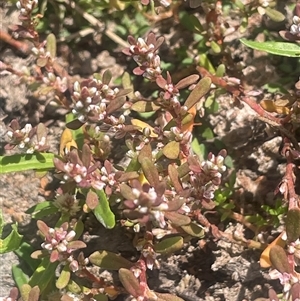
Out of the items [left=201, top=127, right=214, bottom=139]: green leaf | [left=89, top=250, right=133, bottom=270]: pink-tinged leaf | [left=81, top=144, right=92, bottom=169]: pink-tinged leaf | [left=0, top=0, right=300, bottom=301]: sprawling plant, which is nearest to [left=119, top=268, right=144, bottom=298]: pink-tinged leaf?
[left=0, top=0, right=300, bottom=301]: sprawling plant

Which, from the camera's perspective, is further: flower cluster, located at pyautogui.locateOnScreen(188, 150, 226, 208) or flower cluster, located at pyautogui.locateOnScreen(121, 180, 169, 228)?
flower cluster, located at pyautogui.locateOnScreen(188, 150, 226, 208)

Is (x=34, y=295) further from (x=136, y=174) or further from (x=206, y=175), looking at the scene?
(x=206, y=175)

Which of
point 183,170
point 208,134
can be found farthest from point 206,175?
point 208,134

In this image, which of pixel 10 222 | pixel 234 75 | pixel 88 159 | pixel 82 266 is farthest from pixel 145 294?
pixel 234 75

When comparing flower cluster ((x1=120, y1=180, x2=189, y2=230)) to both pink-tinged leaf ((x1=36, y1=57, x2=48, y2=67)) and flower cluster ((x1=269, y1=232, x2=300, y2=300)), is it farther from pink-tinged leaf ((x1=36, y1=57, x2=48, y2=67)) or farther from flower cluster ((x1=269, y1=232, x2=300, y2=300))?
pink-tinged leaf ((x1=36, y1=57, x2=48, y2=67))

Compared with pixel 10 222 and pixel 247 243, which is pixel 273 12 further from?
pixel 10 222
